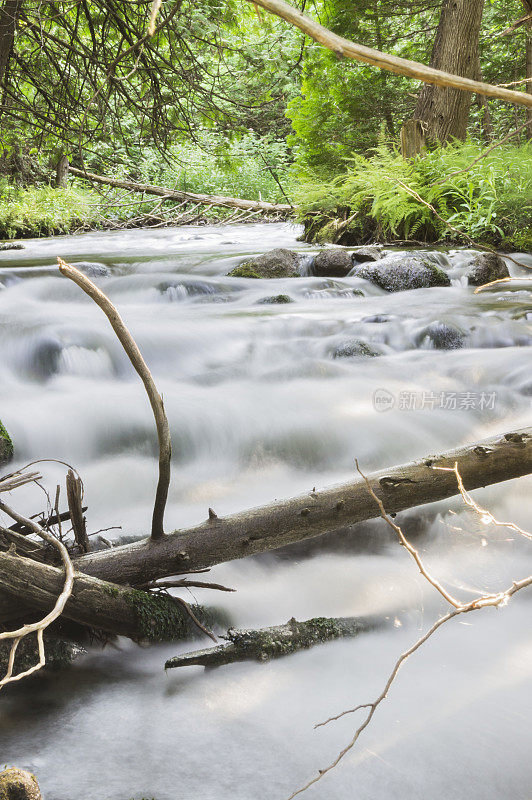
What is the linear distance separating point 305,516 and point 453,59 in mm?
9805

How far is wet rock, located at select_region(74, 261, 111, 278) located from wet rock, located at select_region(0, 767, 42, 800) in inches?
279

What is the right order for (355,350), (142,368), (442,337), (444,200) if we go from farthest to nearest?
(444,200)
(442,337)
(355,350)
(142,368)

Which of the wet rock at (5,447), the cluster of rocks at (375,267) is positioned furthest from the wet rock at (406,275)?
the wet rock at (5,447)

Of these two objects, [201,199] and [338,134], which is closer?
[338,134]

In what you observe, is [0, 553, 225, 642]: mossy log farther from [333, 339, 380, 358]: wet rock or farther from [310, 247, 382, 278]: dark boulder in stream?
[310, 247, 382, 278]: dark boulder in stream

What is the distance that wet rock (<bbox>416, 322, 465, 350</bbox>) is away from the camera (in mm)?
5480

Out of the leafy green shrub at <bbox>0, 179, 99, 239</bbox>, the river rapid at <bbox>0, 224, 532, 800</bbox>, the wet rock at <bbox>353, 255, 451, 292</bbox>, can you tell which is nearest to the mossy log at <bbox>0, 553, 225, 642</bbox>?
the river rapid at <bbox>0, 224, 532, 800</bbox>

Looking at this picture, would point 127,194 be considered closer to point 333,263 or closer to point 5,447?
point 333,263

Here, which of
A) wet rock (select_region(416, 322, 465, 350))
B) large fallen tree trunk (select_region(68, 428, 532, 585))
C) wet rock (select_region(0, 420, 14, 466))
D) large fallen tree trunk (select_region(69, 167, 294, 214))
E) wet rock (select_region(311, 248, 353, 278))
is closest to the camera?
large fallen tree trunk (select_region(68, 428, 532, 585))

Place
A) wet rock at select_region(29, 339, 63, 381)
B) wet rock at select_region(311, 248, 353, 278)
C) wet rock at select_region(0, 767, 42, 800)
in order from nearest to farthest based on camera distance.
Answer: wet rock at select_region(0, 767, 42, 800) < wet rock at select_region(29, 339, 63, 381) < wet rock at select_region(311, 248, 353, 278)

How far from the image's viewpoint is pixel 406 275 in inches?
289

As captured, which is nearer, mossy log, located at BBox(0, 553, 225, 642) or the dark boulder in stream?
mossy log, located at BBox(0, 553, 225, 642)

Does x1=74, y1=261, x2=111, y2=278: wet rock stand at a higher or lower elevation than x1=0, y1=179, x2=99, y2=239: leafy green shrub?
lower

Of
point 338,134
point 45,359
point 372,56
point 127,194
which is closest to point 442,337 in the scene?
point 45,359
